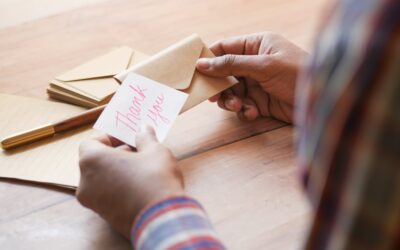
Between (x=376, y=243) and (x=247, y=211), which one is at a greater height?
(x=376, y=243)

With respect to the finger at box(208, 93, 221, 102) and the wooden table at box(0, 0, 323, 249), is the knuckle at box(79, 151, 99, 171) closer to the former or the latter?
the wooden table at box(0, 0, 323, 249)

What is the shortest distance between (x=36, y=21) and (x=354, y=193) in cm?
102

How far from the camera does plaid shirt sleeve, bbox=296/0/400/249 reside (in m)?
0.34

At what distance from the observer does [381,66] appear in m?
0.34

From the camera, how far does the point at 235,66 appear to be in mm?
960

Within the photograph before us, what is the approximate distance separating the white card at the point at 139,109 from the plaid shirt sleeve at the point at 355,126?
1.55 ft

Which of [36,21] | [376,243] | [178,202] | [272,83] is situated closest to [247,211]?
[178,202]

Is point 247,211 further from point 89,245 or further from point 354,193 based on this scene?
point 354,193

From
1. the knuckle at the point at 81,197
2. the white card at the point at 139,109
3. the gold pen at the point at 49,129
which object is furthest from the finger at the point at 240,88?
the knuckle at the point at 81,197

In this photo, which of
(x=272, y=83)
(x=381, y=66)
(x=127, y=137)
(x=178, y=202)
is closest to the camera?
(x=381, y=66)

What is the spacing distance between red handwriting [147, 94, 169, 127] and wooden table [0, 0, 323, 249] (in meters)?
0.06

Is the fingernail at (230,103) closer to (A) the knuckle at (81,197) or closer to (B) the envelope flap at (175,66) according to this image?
(B) the envelope flap at (175,66)

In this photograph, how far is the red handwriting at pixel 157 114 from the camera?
2.89 feet

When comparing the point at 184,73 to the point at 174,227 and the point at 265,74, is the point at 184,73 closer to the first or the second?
the point at 265,74
